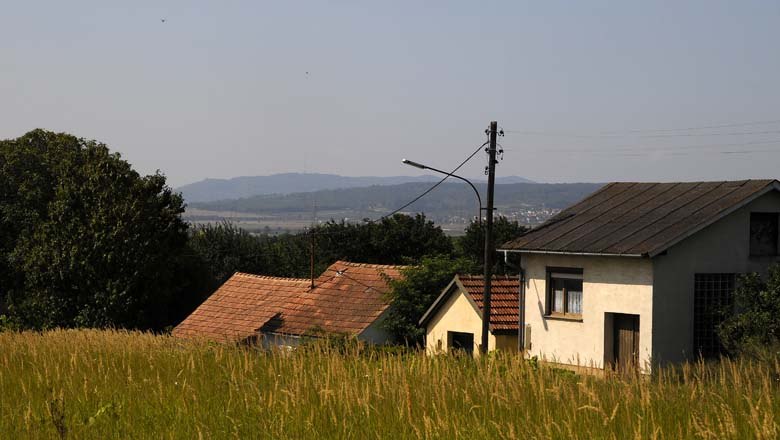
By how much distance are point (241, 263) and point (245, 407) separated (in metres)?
76.8

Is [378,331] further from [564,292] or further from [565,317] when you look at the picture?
[565,317]

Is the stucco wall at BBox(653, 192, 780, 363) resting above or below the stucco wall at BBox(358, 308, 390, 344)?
above

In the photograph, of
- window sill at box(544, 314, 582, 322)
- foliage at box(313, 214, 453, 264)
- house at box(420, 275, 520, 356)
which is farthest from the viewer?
foliage at box(313, 214, 453, 264)

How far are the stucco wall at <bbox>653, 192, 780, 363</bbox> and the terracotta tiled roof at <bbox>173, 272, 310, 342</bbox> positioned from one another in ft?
71.0

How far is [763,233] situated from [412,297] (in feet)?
54.7

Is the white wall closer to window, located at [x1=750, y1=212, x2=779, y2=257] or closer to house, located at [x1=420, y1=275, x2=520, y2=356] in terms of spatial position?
house, located at [x1=420, y1=275, x2=520, y2=356]

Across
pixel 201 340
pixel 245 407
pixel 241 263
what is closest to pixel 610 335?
pixel 201 340

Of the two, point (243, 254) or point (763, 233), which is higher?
point (763, 233)

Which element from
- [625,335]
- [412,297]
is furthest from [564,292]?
[412,297]

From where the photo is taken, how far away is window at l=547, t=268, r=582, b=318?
3306 centimetres

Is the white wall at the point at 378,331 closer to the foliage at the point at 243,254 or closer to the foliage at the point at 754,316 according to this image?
the foliage at the point at 754,316

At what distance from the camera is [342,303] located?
47.4 metres

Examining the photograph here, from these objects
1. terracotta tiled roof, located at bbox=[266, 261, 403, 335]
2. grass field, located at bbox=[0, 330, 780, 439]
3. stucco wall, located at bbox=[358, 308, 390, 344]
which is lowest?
stucco wall, located at bbox=[358, 308, 390, 344]

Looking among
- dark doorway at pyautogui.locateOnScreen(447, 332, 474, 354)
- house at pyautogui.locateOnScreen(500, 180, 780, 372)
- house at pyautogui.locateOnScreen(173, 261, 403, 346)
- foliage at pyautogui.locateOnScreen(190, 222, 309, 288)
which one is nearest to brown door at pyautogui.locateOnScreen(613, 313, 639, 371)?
house at pyautogui.locateOnScreen(500, 180, 780, 372)
